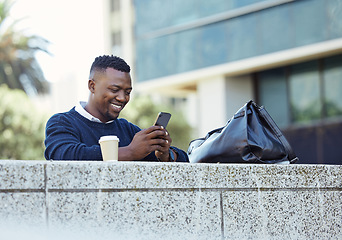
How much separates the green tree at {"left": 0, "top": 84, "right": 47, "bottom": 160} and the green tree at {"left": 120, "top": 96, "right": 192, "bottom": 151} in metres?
3.90

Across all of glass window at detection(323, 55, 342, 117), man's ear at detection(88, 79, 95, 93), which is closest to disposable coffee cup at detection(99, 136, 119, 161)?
man's ear at detection(88, 79, 95, 93)

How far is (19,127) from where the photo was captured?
24109 millimetres

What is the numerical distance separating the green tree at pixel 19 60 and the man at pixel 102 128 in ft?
71.7

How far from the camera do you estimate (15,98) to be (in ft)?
79.3

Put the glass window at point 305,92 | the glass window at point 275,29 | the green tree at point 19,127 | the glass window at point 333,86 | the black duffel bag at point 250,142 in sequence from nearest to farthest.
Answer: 1. the black duffel bag at point 250,142
2. the glass window at point 275,29
3. the glass window at point 333,86
4. the glass window at point 305,92
5. the green tree at point 19,127

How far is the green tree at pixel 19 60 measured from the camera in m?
25.2

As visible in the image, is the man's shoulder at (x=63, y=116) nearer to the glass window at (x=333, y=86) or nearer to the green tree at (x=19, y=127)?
the glass window at (x=333, y=86)

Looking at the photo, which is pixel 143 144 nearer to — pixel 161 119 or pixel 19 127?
pixel 161 119

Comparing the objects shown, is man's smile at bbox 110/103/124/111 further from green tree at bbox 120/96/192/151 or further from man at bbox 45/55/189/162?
green tree at bbox 120/96/192/151

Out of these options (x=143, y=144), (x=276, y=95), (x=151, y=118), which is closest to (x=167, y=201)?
(x=143, y=144)

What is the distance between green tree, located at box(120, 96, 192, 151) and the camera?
26781 millimetres

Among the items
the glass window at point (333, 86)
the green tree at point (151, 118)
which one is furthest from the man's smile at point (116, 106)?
the green tree at point (151, 118)

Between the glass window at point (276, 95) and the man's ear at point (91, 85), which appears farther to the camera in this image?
the glass window at point (276, 95)

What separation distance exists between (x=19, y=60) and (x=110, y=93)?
22277 mm
